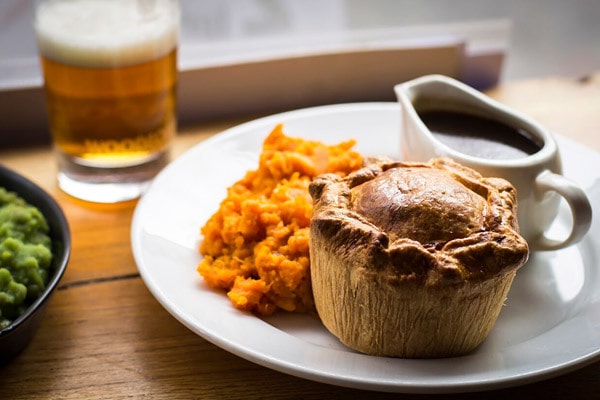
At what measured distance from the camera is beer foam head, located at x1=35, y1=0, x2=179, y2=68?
1777 millimetres

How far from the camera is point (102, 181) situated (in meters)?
1.93

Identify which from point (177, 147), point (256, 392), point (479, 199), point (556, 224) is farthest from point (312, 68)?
point (256, 392)

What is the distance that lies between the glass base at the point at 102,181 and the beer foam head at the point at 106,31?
27 centimetres

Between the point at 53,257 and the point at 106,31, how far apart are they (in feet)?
1.86

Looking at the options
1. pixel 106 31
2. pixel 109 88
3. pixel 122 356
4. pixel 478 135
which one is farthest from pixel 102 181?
pixel 478 135

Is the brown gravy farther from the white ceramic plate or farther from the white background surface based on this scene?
the white background surface

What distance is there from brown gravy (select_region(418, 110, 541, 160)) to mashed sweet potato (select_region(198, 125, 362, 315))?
0.67ft

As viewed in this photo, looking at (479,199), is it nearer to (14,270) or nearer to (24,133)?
(14,270)

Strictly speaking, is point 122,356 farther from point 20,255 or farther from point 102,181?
point 102,181

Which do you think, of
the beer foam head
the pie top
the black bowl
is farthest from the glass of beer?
the pie top

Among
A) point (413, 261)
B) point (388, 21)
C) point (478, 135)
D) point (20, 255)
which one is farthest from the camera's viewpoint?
point (388, 21)

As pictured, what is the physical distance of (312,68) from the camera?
233 cm

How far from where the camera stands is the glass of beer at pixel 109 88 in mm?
1790

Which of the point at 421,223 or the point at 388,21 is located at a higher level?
the point at 421,223
